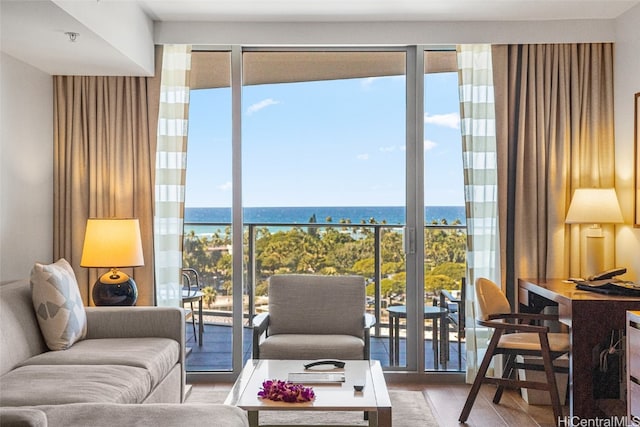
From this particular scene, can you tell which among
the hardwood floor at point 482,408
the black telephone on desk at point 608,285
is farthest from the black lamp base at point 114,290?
the black telephone on desk at point 608,285

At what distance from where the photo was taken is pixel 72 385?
314 centimetres

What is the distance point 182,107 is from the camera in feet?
16.8

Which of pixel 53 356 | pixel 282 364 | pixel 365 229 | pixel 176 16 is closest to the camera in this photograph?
pixel 53 356

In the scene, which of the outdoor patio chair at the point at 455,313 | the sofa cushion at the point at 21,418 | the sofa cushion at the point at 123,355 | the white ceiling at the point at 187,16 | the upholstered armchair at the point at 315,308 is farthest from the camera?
the outdoor patio chair at the point at 455,313

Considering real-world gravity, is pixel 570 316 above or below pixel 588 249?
below

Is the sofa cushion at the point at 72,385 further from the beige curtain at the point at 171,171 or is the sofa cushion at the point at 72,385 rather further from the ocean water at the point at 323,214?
the ocean water at the point at 323,214

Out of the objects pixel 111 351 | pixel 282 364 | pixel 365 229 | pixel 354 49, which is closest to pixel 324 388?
pixel 282 364

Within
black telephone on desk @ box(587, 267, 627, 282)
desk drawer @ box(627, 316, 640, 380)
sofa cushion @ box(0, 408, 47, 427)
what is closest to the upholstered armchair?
black telephone on desk @ box(587, 267, 627, 282)

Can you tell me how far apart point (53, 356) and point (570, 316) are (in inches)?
111

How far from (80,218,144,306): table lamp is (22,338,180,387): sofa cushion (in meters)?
0.49

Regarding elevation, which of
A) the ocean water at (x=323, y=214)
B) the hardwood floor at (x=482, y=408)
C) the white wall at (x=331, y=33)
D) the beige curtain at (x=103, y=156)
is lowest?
the hardwood floor at (x=482, y=408)

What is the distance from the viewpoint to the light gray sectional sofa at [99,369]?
8.86 feet

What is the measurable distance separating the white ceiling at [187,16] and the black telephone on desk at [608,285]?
5.89 feet

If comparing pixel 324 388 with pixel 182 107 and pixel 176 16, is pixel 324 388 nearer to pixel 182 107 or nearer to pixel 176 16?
pixel 182 107
